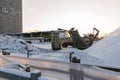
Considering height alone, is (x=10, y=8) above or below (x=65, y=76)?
above

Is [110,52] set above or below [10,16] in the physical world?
below

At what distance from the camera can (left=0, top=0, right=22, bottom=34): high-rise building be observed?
146 m

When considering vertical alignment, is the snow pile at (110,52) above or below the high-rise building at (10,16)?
below

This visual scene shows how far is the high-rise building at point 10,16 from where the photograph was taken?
14630cm

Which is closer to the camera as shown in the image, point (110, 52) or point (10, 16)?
point (110, 52)

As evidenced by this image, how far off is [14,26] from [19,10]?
9.96m

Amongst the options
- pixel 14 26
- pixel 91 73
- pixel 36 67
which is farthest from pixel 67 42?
pixel 14 26

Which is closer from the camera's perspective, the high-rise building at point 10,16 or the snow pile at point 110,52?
the snow pile at point 110,52

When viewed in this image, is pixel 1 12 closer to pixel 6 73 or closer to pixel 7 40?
pixel 7 40

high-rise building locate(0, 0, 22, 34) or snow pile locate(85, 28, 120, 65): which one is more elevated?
high-rise building locate(0, 0, 22, 34)

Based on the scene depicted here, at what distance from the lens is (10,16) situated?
154250 mm

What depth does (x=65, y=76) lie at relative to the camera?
10273 millimetres

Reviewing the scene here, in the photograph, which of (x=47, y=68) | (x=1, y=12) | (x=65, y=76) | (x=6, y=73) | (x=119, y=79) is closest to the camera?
(x=6, y=73)

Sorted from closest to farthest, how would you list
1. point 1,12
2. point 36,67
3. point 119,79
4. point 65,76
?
point 119,79 < point 65,76 < point 36,67 < point 1,12
